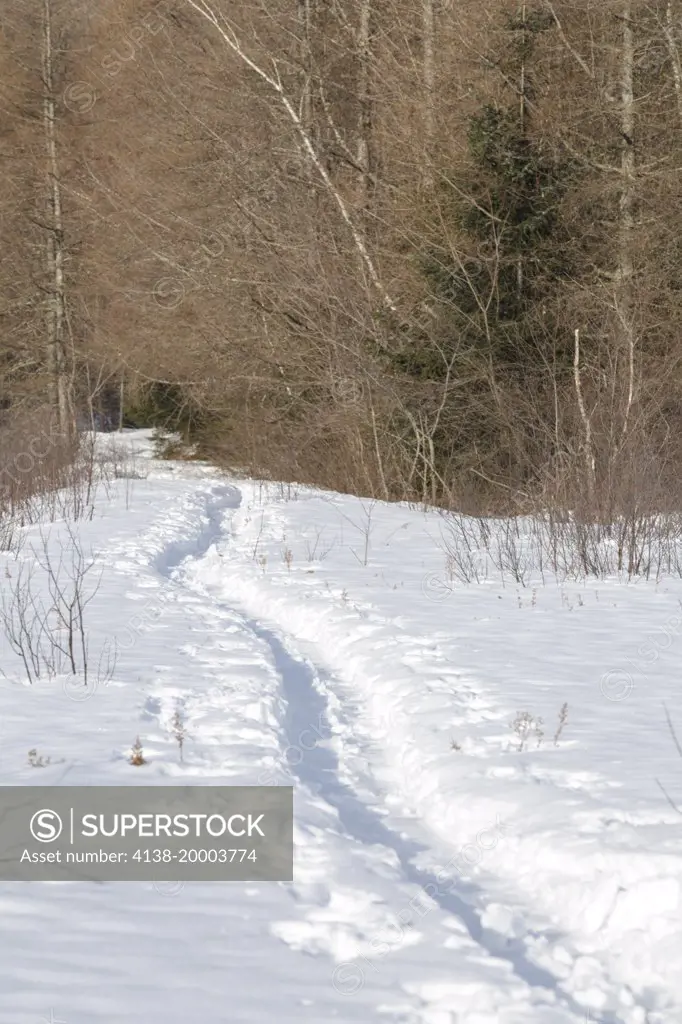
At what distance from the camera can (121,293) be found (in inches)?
1004

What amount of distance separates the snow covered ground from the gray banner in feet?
0.30

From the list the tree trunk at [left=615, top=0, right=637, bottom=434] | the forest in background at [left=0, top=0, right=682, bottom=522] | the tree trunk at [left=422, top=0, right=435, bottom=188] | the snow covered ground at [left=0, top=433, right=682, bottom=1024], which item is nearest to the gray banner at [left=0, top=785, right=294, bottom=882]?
the snow covered ground at [left=0, top=433, right=682, bottom=1024]

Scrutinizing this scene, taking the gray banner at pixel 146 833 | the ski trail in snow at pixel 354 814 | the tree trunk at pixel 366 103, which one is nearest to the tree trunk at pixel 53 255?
the tree trunk at pixel 366 103

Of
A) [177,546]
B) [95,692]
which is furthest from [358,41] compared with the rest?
[95,692]

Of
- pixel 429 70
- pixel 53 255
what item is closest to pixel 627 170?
pixel 429 70

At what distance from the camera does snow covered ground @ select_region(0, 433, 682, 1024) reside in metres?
2.83

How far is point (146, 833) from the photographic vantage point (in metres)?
3.78

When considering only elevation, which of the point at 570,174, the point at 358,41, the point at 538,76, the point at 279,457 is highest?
the point at 358,41

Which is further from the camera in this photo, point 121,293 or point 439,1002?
point 121,293

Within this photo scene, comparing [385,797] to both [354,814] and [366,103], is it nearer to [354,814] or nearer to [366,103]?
[354,814]

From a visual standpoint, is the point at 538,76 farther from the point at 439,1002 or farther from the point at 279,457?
the point at 439,1002

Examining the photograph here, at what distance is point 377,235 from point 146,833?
637 inches

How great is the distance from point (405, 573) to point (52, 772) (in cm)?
563

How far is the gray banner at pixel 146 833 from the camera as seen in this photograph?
3.47 m
